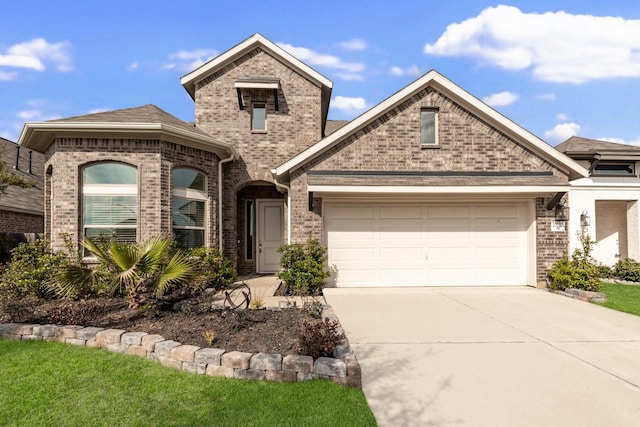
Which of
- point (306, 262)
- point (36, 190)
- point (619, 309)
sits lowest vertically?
point (619, 309)

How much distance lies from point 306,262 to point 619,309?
681 cm

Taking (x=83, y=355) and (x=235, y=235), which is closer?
(x=83, y=355)

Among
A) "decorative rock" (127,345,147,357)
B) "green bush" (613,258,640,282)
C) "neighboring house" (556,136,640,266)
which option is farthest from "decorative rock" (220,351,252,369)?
"green bush" (613,258,640,282)

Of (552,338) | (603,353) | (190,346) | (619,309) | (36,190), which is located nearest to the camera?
(190,346)

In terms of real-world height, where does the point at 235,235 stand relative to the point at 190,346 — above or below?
above

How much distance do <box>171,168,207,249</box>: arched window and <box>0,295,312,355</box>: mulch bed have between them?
281 centimetres

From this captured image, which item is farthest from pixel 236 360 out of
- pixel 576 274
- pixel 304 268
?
pixel 576 274

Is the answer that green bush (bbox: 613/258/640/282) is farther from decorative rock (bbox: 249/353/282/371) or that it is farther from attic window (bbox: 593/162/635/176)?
decorative rock (bbox: 249/353/282/371)

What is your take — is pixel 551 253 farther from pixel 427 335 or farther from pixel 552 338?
pixel 427 335

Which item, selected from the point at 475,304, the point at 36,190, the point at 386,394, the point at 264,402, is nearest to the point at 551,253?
the point at 475,304

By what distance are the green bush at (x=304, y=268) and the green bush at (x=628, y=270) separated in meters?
10.3

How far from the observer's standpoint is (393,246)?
961 centimetres

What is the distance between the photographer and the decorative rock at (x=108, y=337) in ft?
15.5

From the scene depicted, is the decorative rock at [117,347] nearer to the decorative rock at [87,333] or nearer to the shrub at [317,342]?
the decorative rock at [87,333]
